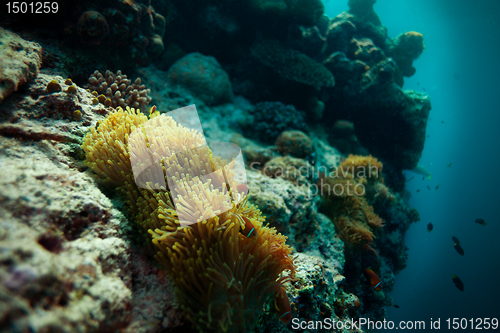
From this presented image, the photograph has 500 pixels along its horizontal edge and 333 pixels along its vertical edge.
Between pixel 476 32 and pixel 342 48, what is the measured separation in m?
37.7

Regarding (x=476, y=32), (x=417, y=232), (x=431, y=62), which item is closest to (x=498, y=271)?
(x=417, y=232)

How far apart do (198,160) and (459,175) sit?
77698mm

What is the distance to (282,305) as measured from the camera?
2025 mm

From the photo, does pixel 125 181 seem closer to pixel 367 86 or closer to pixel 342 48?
pixel 367 86

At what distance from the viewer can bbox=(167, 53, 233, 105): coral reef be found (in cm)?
596

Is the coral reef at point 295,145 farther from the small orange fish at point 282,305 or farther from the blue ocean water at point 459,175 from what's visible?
the blue ocean water at point 459,175

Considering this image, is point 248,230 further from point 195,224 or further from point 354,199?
point 354,199

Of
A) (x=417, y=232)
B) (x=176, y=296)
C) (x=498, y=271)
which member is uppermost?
(x=176, y=296)

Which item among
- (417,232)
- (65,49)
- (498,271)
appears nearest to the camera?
(65,49)

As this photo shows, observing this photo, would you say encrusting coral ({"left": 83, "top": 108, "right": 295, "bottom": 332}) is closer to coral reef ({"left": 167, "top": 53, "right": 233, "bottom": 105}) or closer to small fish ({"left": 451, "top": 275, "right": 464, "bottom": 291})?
coral reef ({"left": 167, "top": 53, "right": 233, "bottom": 105})

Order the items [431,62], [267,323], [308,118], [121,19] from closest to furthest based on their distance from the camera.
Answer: [267,323]
[121,19]
[308,118]
[431,62]

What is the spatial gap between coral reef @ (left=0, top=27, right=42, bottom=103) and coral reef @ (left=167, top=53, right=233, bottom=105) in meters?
3.50

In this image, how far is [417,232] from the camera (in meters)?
56.2

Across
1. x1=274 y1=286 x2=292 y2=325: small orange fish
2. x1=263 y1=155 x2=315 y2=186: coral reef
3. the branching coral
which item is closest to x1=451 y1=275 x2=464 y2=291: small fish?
x1=263 y1=155 x2=315 y2=186: coral reef
